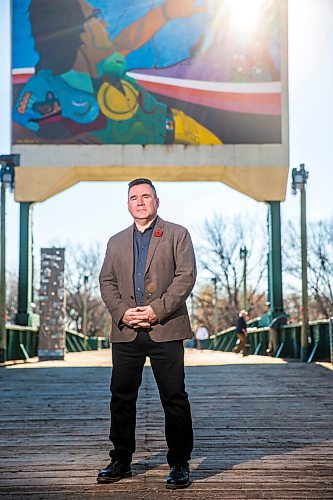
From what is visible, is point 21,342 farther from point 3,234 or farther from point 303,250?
point 303,250

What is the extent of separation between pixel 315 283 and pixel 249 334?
29119mm

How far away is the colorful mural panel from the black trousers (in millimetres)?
16793

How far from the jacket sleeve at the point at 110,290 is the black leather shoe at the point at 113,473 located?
0.81m

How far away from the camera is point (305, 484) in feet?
14.3

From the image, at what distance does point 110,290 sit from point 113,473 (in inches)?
40.2

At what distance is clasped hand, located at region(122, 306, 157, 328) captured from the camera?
4.33 metres

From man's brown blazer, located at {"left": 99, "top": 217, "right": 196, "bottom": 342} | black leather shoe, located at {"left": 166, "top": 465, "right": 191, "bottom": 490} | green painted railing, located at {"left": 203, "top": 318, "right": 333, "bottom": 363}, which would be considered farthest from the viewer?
green painted railing, located at {"left": 203, "top": 318, "right": 333, "bottom": 363}

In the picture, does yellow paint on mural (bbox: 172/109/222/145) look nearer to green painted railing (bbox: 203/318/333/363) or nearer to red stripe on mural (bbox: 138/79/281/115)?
red stripe on mural (bbox: 138/79/281/115)

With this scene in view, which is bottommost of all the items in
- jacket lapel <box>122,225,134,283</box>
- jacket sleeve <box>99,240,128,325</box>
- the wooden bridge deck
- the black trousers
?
the wooden bridge deck

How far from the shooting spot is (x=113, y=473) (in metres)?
4.45

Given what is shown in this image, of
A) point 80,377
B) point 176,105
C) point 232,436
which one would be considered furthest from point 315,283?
point 232,436

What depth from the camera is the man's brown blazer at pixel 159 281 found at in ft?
14.4

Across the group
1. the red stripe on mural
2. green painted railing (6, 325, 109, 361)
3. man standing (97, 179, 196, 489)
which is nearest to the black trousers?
man standing (97, 179, 196, 489)

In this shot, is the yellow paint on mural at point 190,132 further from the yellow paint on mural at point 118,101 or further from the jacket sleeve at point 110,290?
the jacket sleeve at point 110,290
